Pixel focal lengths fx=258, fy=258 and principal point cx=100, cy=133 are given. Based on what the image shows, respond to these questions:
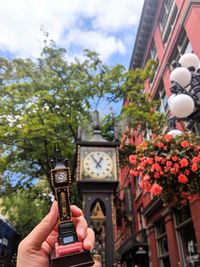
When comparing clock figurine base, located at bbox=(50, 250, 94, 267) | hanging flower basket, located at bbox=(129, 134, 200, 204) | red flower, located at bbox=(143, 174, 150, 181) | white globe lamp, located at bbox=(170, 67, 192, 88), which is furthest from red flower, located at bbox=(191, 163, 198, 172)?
clock figurine base, located at bbox=(50, 250, 94, 267)

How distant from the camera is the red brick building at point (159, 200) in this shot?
1020 centimetres

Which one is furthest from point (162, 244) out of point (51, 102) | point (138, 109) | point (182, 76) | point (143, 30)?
point (143, 30)

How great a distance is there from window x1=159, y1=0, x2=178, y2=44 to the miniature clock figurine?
44.6ft

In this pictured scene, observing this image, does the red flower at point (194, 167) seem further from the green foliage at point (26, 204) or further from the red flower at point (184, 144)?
the green foliage at point (26, 204)

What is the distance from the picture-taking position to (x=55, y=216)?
4.63 ft

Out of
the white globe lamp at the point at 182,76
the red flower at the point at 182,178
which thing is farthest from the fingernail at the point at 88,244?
the white globe lamp at the point at 182,76

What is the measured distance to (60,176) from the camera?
1535mm

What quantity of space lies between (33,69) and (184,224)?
9269 mm

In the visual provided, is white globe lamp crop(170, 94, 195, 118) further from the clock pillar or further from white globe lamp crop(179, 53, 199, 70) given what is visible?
the clock pillar

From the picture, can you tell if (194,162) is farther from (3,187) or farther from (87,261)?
(3,187)

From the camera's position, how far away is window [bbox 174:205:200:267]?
9671mm

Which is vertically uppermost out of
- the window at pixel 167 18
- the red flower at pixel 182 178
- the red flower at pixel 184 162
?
the window at pixel 167 18

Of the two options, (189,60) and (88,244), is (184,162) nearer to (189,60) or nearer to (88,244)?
(189,60)

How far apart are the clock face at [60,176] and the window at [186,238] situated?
370 inches
